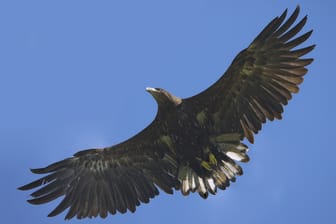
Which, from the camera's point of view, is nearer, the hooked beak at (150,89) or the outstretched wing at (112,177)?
the hooked beak at (150,89)

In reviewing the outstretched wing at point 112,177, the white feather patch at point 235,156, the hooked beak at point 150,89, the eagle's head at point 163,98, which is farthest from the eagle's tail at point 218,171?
the hooked beak at point 150,89

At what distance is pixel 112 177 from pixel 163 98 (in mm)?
2313

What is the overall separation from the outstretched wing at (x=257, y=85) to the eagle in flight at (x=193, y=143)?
0.07 ft

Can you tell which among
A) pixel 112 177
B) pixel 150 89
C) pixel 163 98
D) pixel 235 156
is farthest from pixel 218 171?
pixel 112 177

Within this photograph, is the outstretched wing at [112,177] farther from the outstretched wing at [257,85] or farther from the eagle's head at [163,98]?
the outstretched wing at [257,85]

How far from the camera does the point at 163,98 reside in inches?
704

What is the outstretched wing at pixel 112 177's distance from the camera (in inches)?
727

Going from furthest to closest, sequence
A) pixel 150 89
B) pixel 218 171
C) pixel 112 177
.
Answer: pixel 112 177, pixel 150 89, pixel 218 171

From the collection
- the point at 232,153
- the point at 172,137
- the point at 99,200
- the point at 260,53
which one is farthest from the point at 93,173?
the point at 260,53

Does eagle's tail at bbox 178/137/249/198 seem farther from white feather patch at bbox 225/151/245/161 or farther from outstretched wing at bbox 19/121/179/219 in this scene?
outstretched wing at bbox 19/121/179/219

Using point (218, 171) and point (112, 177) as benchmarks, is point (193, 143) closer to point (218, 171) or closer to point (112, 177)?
point (218, 171)

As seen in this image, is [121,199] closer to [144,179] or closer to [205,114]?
[144,179]

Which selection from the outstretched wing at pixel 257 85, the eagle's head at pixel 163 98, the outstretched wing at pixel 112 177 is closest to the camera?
the outstretched wing at pixel 257 85

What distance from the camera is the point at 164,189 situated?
18.3 metres
